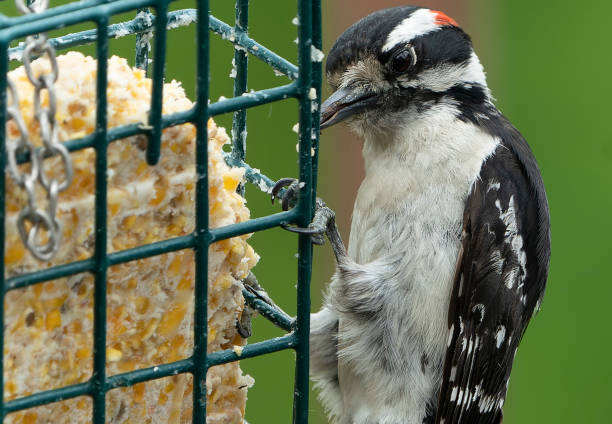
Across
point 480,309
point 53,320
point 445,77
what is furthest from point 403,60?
point 53,320

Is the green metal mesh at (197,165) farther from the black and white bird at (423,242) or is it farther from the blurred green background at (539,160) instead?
the blurred green background at (539,160)

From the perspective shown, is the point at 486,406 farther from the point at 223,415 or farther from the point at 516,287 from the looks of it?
the point at 223,415

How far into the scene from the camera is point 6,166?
2.24 m

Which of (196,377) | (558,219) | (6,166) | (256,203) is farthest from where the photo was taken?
(558,219)

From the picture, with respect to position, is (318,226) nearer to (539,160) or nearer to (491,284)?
(491,284)

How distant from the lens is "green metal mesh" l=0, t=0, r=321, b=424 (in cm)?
Result: 229

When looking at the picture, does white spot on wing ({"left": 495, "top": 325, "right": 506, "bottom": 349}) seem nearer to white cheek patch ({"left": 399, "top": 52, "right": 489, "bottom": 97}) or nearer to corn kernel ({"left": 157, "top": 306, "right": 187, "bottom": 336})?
white cheek patch ({"left": 399, "top": 52, "right": 489, "bottom": 97})

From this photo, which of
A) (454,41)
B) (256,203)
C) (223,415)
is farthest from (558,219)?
(223,415)

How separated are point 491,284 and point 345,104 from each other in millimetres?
687

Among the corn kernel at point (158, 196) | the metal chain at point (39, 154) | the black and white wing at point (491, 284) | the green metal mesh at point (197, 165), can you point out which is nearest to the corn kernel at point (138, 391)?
the green metal mesh at point (197, 165)

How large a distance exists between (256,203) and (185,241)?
3703 millimetres

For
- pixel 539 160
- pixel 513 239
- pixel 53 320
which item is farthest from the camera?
pixel 539 160

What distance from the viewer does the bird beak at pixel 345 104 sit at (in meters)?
3.47

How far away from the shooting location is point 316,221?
10.1 feet
